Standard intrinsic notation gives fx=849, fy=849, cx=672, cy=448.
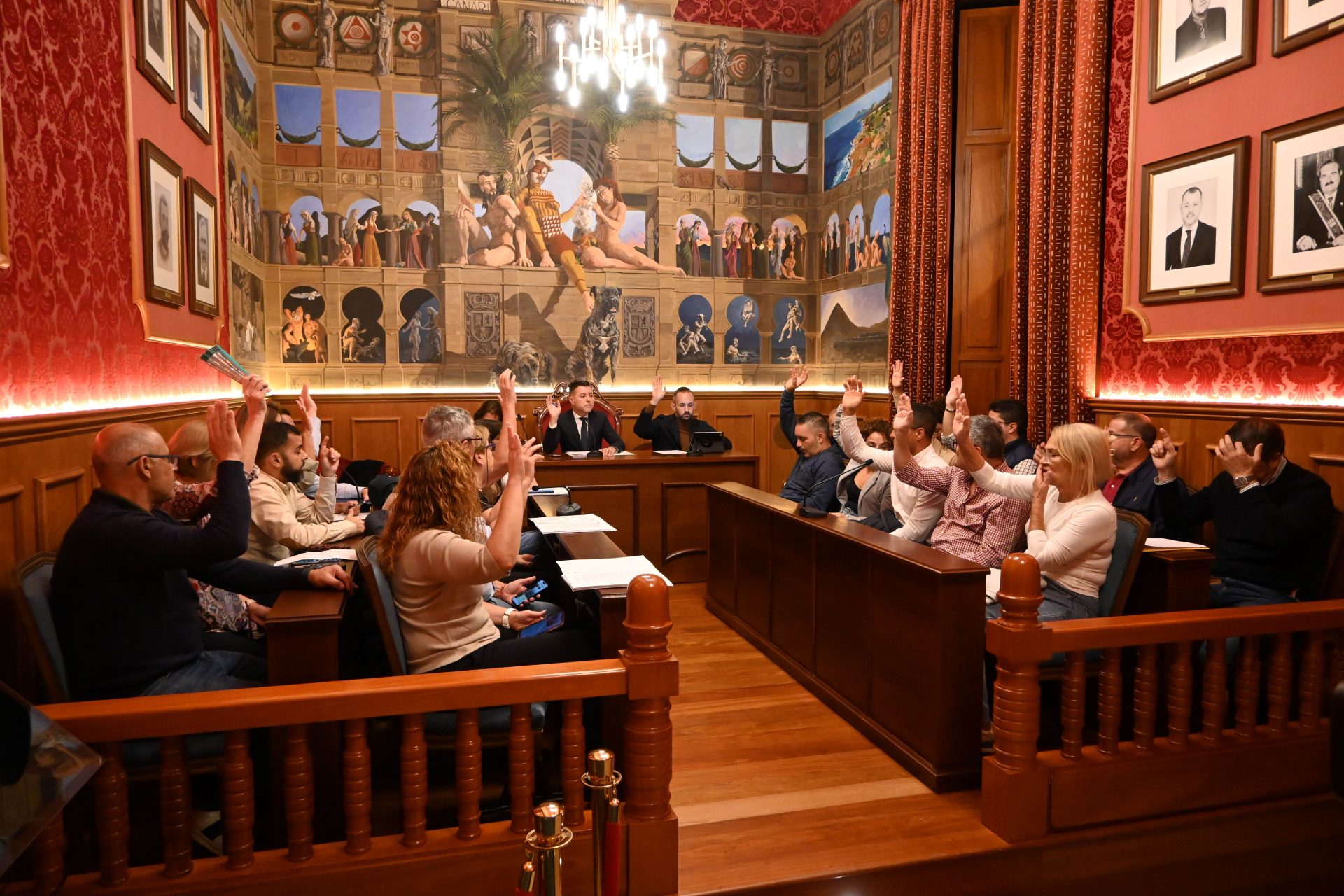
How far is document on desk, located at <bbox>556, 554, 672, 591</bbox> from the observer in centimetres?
303

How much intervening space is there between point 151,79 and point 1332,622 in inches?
262

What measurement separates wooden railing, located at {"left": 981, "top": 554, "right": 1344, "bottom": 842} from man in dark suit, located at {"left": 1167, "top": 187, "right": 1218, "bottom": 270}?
289 cm

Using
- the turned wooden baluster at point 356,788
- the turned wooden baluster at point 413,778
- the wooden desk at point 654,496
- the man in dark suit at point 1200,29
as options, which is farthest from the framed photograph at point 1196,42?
the turned wooden baluster at point 356,788

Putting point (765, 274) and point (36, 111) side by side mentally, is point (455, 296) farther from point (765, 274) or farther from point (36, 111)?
point (36, 111)

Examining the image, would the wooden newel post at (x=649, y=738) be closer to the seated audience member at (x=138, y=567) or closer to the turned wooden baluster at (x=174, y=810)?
the turned wooden baluster at (x=174, y=810)

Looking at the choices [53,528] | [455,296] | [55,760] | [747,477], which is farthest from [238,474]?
[455,296]

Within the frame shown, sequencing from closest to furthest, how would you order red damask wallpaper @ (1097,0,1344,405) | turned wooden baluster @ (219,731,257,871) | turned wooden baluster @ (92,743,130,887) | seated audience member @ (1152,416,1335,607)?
turned wooden baluster @ (92,743,130,887) → turned wooden baluster @ (219,731,257,871) → seated audience member @ (1152,416,1335,607) → red damask wallpaper @ (1097,0,1344,405)

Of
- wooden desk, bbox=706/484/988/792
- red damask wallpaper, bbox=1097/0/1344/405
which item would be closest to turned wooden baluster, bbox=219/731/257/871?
wooden desk, bbox=706/484/988/792

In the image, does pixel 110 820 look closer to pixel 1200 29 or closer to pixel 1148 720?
pixel 1148 720

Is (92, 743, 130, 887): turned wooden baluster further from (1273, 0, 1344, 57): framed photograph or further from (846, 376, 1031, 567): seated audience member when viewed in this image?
(1273, 0, 1344, 57): framed photograph

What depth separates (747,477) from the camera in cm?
751

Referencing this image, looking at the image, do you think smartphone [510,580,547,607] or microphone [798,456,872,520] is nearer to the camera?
smartphone [510,580,547,607]

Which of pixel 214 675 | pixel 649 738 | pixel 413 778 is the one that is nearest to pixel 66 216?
pixel 214 675

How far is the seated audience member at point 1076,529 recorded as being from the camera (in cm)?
349
